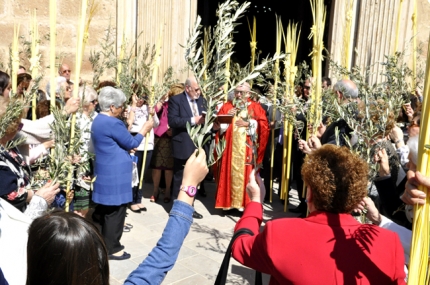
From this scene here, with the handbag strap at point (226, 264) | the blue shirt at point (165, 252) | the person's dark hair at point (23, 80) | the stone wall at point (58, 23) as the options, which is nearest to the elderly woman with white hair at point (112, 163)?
the person's dark hair at point (23, 80)

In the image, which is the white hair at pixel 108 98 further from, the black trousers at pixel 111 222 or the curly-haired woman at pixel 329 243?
the curly-haired woman at pixel 329 243

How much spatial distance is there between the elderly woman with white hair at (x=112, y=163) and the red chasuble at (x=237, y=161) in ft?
5.85

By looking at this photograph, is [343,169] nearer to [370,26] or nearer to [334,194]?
[334,194]

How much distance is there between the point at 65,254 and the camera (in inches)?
46.4

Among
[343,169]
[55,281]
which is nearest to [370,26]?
[343,169]

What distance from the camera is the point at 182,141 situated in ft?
19.5

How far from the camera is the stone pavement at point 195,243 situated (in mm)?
4129

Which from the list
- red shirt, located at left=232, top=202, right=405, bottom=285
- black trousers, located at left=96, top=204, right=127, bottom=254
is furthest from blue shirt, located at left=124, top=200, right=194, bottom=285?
black trousers, located at left=96, top=204, right=127, bottom=254

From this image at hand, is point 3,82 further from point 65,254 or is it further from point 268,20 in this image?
point 268,20

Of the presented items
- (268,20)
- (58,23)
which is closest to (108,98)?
(58,23)

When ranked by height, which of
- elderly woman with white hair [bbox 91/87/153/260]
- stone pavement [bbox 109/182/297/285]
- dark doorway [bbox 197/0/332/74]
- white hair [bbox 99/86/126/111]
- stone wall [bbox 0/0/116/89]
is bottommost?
stone pavement [bbox 109/182/297/285]

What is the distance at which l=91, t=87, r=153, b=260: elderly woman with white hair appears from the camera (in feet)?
13.4

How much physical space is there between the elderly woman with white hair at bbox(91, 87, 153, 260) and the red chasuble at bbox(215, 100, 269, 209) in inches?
70.2

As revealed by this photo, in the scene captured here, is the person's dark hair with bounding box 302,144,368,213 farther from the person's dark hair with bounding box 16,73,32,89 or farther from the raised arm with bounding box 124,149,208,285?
the person's dark hair with bounding box 16,73,32,89
